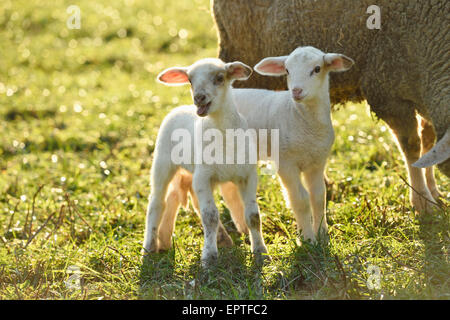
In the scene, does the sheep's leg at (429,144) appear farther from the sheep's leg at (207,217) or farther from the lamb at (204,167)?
the sheep's leg at (207,217)

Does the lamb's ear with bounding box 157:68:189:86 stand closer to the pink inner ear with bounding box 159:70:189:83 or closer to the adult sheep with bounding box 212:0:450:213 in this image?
the pink inner ear with bounding box 159:70:189:83

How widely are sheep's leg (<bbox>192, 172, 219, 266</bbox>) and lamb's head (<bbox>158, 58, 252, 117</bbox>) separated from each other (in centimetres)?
50

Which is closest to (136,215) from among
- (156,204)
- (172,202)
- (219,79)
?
(172,202)

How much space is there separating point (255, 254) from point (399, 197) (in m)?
1.66

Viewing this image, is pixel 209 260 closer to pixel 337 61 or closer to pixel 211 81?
pixel 211 81

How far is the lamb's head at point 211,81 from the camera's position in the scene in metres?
4.32

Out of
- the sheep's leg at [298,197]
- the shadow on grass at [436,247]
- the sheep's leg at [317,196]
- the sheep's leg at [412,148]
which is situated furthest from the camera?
the sheep's leg at [412,148]

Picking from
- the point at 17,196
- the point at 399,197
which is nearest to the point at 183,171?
the point at 399,197

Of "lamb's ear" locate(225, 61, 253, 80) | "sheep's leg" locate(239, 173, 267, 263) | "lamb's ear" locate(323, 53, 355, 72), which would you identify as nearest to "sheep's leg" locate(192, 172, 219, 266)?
"sheep's leg" locate(239, 173, 267, 263)

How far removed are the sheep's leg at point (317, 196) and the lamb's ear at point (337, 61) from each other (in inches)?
28.8

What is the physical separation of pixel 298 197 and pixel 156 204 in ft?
3.49

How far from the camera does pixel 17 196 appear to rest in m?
6.76

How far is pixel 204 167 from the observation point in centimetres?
459

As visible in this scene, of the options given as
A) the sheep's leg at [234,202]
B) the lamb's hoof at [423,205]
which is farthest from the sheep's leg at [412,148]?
the sheep's leg at [234,202]
